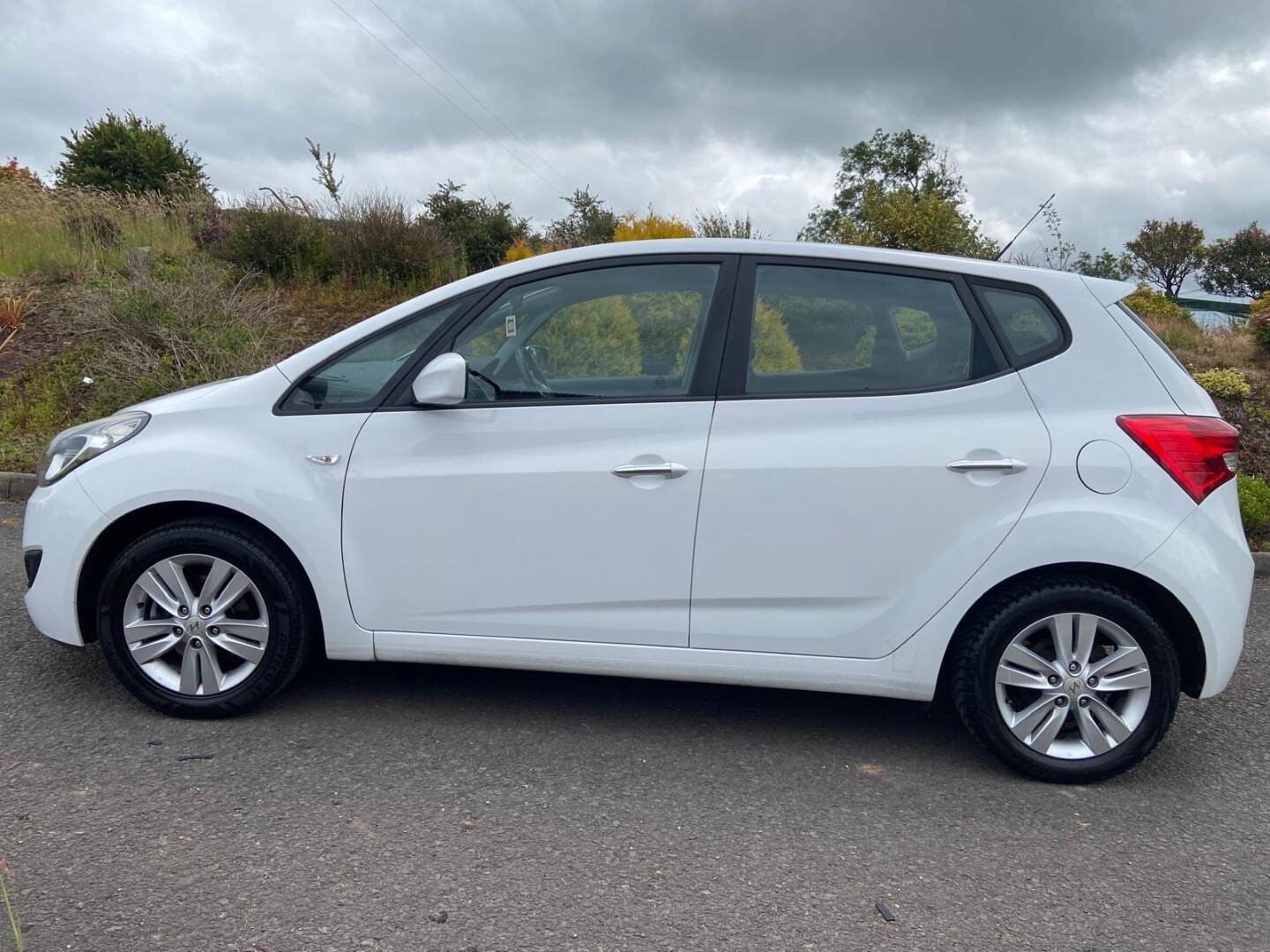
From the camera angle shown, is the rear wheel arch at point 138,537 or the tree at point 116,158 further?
the tree at point 116,158

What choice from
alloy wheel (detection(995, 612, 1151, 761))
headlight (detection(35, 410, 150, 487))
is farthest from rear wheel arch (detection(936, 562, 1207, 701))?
headlight (detection(35, 410, 150, 487))

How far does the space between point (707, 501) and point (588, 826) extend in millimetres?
1098

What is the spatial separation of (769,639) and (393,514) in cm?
137

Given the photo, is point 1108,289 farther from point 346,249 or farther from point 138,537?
point 346,249

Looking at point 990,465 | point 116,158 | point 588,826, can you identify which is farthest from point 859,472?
point 116,158

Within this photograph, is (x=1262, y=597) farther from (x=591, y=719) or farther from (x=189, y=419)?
(x=189, y=419)

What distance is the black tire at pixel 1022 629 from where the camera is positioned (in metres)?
3.35

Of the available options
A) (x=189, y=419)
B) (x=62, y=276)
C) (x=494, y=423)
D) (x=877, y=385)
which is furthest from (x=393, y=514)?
(x=62, y=276)

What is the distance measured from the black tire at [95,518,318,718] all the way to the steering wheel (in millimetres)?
1077

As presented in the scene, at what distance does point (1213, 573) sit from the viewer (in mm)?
3322

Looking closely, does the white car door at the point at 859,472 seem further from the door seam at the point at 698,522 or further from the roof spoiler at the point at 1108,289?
the roof spoiler at the point at 1108,289

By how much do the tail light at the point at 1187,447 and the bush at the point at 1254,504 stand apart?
453cm

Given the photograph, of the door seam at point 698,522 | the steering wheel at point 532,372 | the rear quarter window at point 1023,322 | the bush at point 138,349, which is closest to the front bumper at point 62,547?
the steering wheel at point 532,372

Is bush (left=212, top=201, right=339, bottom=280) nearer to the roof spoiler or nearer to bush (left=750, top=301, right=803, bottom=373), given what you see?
bush (left=750, top=301, right=803, bottom=373)
